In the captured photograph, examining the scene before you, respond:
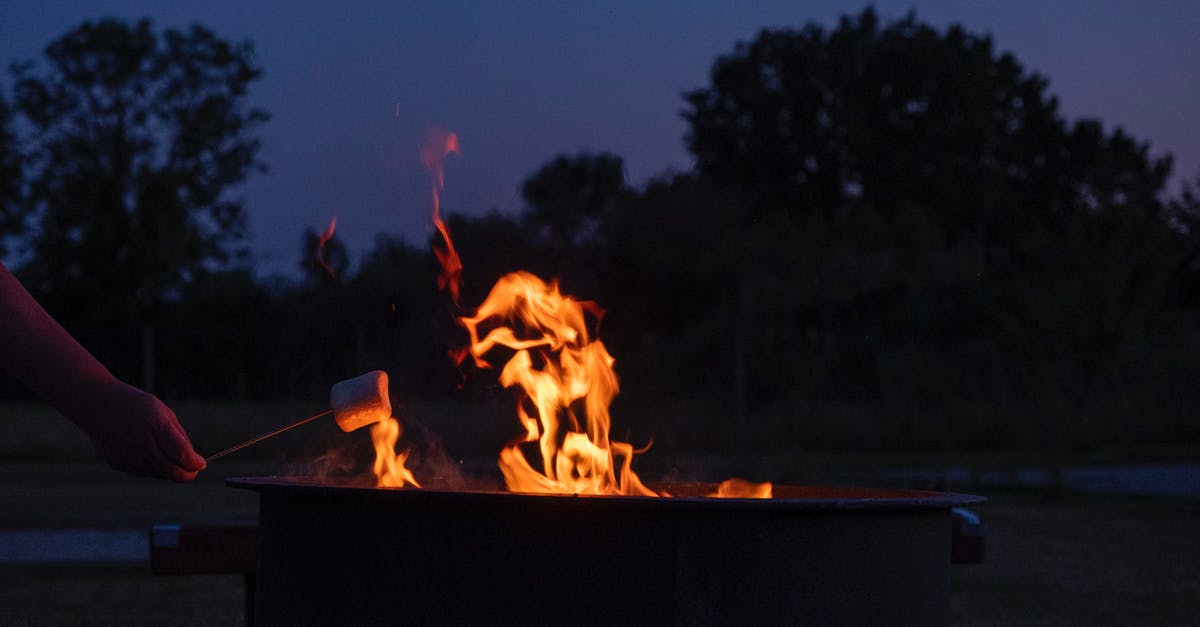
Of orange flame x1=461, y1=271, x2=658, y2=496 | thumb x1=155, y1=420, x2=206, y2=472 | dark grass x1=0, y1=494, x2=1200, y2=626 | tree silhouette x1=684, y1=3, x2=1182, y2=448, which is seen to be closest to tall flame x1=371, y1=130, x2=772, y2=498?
orange flame x1=461, y1=271, x2=658, y2=496

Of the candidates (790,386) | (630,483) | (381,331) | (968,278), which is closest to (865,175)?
(968,278)

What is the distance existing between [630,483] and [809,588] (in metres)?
0.82

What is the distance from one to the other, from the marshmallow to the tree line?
1.59 feet

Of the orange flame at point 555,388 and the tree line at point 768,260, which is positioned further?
the tree line at point 768,260

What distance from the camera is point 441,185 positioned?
358cm

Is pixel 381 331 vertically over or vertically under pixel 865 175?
under

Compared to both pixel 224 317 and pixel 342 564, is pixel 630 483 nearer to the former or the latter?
pixel 342 564

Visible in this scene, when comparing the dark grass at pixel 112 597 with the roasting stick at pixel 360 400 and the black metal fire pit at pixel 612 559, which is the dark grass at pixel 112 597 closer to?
the roasting stick at pixel 360 400

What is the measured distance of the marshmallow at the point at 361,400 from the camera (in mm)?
2725

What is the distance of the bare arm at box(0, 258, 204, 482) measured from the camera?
84.7 inches

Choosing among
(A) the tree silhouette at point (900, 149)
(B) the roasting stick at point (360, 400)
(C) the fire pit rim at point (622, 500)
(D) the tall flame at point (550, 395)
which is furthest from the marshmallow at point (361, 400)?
(A) the tree silhouette at point (900, 149)

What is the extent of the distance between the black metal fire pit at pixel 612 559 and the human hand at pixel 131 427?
47 cm

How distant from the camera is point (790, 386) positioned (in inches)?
610

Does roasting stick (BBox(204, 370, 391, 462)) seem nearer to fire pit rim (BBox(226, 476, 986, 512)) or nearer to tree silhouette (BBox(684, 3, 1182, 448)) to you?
fire pit rim (BBox(226, 476, 986, 512))
